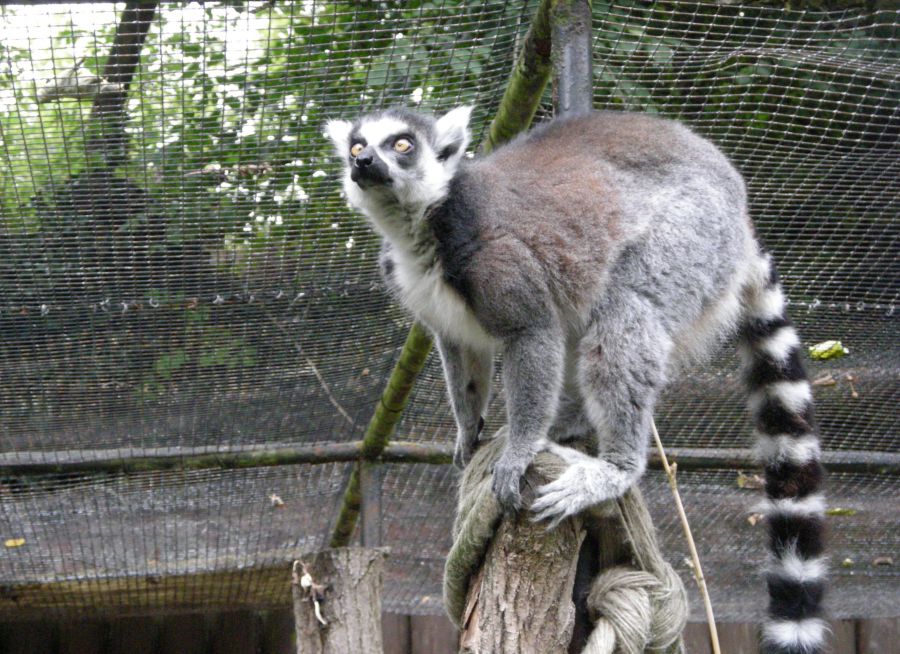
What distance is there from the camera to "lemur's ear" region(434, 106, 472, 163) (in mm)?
3275

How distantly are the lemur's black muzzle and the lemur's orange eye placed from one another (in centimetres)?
10

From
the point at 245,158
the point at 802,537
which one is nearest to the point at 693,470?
the point at 802,537

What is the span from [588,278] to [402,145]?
2.42ft

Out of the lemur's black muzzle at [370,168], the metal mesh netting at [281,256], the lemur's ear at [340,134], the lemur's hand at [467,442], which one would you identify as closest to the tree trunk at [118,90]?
the metal mesh netting at [281,256]

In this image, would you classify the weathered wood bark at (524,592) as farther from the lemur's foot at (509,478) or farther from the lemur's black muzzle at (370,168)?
the lemur's black muzzle at (370,168)

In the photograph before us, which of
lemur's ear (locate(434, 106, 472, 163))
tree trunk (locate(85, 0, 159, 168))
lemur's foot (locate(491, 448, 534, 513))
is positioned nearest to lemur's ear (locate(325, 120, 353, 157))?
lemur's ear (locate(434, 106, 472, 163))

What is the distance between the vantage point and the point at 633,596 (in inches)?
90.7

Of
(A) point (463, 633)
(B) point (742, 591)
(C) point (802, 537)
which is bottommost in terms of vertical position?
(A) point (463, 633)

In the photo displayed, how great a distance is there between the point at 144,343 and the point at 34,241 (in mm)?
628

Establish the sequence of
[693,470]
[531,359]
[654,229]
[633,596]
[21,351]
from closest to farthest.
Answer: [633,596], [531,359], [654,229], [21,351], [693,470]

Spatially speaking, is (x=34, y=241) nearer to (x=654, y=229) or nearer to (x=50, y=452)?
(x=50, y=452)

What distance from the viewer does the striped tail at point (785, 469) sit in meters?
3.08

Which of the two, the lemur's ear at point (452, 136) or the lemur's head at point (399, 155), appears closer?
the lemur's head at point (399, 155)

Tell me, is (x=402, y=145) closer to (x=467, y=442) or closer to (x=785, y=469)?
(x=467, y=442)
